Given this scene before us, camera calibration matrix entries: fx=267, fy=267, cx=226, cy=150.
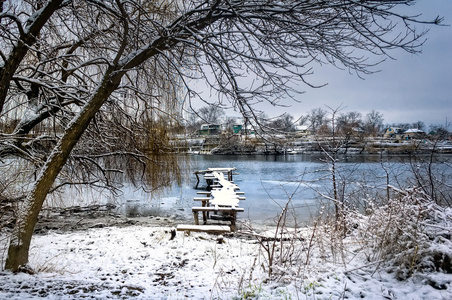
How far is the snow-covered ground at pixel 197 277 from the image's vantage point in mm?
2652

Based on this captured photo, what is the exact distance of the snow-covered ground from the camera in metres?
2.65

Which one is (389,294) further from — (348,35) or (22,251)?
(22,251)

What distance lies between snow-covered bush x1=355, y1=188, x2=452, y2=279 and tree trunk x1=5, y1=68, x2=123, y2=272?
3.90 metres

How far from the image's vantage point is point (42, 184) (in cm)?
332

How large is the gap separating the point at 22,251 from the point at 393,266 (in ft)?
14.4

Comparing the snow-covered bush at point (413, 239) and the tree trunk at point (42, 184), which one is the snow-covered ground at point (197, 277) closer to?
the snow-covered bush at point (413, 239)

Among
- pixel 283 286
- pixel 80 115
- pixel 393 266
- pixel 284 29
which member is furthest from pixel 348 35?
pixel 80 115

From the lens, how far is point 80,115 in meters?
3.44

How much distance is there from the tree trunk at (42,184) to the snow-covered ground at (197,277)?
247 millimetres

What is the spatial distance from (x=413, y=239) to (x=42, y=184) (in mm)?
4365

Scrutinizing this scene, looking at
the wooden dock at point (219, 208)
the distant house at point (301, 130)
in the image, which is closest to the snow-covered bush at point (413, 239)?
the distant house at point (301, 130)

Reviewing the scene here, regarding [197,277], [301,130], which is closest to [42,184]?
[197,277]

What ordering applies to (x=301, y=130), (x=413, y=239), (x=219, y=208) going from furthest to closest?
(x=219, y=208) < (x=301, y=130) < (x=413, y=239)

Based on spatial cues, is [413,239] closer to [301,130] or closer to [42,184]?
[301,130]
